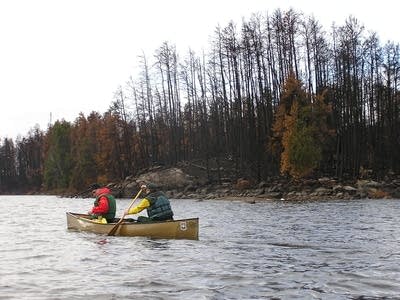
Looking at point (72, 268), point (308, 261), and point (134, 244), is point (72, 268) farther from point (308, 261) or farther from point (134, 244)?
point (308, 261)

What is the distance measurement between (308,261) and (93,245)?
755 cm

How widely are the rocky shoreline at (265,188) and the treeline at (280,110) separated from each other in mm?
2299

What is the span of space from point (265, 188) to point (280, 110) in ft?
30.6

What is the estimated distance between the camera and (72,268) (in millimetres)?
12844

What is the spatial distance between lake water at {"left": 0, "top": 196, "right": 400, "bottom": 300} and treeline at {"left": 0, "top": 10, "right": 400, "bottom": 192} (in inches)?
1233

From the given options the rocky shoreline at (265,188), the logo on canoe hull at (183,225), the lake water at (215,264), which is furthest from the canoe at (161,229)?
the rocky shoreline at (265,188)

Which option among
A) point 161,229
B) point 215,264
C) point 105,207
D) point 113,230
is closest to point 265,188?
point 105,207

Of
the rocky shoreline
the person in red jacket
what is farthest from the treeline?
the person in red jacket

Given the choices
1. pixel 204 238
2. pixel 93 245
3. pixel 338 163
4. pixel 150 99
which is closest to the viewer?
pixel 93 245

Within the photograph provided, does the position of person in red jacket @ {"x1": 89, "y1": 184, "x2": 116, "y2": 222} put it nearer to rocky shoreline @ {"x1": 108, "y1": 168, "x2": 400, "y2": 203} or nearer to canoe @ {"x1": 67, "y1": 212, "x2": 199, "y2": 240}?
canoe @ {"x1": 67, "y1": 212, "x2": 199, "y2": 240}

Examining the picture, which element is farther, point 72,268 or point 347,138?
point 347,138

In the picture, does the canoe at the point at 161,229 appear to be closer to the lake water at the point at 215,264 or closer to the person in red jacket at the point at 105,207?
the lake water at the point at 215,264

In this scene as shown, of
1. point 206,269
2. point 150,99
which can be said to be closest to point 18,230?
Answer: point 206,269

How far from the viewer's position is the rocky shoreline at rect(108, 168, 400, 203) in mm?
43469
